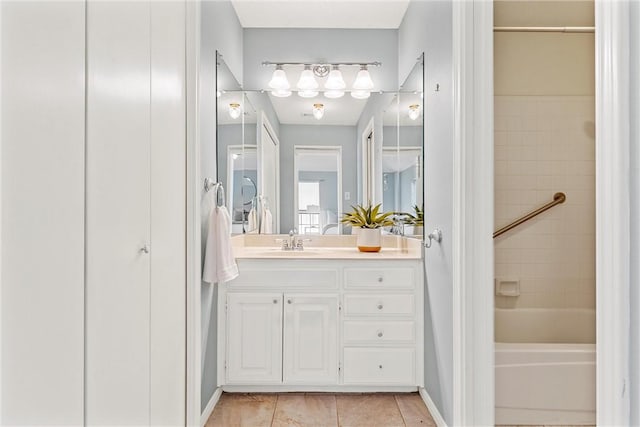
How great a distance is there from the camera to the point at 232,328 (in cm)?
253

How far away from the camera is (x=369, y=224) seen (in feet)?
9.86

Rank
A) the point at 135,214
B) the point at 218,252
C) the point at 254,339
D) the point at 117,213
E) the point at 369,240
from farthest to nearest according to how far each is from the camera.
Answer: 1. the point at 369,240
2. the point at 254,339
3. the point at 218,252
4. the point at 135,214
5. the point at 117,213

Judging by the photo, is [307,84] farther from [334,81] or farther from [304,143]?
[304,143]

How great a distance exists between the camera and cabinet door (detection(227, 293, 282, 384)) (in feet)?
8.28

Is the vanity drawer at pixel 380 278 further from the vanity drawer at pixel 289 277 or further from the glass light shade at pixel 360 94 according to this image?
the glass light shade at pixel 360 94

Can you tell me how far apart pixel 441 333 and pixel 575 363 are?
78cm

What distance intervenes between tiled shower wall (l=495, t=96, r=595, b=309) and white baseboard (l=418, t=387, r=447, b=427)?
0.79m

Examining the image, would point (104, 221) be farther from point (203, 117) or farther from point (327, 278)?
point (327, 278)

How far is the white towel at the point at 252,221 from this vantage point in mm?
3121

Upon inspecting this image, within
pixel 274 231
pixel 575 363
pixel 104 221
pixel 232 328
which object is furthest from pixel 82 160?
pixel 575 363

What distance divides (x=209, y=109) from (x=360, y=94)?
124 centimetres

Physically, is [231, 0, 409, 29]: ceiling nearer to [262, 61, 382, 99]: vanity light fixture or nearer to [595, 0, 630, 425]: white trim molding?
[262, 61, 382, 99]: vanity light fixture

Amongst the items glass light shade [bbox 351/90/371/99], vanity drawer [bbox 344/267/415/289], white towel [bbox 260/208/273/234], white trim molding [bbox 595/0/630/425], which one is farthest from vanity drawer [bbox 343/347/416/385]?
glass light shade [bbox 351/90/371/99]

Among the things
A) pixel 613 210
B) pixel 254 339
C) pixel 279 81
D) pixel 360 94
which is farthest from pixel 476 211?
pixel 279 81
